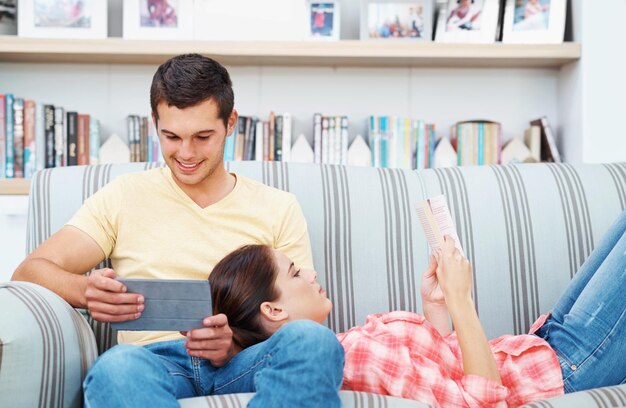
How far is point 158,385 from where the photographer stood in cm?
119

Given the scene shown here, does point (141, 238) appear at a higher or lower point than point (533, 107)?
lower

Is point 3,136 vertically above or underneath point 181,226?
above

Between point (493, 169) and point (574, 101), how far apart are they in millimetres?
1099

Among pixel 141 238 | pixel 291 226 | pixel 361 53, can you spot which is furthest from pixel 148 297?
pixel 361 53

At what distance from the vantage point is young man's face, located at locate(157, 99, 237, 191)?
1690 millimetres

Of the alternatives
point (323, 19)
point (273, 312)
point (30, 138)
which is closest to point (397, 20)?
point (323, 19)

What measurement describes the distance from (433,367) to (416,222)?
59cm

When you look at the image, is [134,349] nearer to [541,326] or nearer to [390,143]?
[541,326]

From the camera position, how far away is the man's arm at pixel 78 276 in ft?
4.39

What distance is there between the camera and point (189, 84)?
169 cm

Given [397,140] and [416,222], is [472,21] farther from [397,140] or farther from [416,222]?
[416,222]

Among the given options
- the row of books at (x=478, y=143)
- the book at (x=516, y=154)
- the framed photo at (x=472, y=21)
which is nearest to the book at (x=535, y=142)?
the book at (x=516, y=154)

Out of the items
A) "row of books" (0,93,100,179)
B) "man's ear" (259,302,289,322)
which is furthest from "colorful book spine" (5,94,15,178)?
"man's ear" (259,302,289,322)

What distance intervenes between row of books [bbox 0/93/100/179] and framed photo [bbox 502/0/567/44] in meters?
1.65
